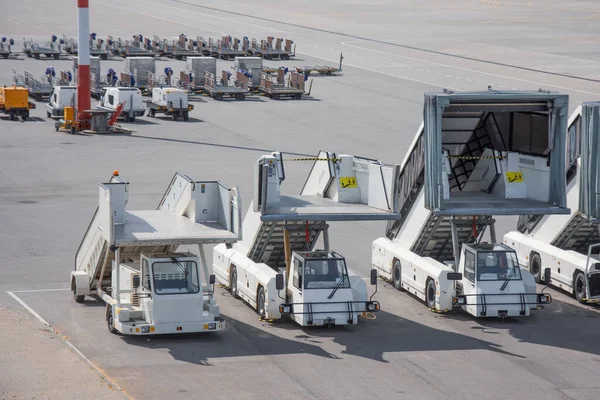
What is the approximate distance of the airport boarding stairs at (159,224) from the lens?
2916cm

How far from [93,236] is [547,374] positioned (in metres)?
12.6

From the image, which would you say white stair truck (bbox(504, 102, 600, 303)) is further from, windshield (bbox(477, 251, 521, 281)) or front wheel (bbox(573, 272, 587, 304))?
windshield (bbox(477, 251, 521, 281))

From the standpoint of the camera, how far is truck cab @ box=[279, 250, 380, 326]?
99.6 feet

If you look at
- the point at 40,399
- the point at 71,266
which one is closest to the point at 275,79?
the point at 71,266

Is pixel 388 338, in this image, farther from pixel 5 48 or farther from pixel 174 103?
pixel 5 48

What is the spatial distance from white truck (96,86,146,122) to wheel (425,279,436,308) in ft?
134

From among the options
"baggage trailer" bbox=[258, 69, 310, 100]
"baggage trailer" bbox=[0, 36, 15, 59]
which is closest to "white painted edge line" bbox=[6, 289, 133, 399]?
"baggage trailer" bbox=[258, 69, 310, 100]

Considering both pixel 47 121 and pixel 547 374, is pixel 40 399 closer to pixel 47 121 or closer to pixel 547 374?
pixel 547 374

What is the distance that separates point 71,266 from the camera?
37.4 metres

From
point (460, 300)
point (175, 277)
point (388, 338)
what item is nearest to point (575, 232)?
point (460, 300)

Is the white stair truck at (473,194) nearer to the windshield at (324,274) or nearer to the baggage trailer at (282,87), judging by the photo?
the windshield at (324,274)

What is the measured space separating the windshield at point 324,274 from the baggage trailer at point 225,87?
171 feet

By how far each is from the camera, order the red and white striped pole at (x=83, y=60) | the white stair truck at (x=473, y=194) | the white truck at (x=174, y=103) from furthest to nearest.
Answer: the white truck at (x=174, y=103) < the red and white striped pole at (x=83, y=60) < the white stair truck at (x=473, y=194)

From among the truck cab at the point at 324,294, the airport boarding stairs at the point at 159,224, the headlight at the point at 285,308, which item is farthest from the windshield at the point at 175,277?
the truck cab at the point at 324,294
